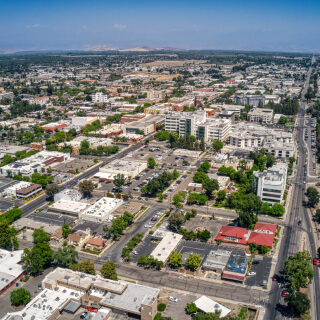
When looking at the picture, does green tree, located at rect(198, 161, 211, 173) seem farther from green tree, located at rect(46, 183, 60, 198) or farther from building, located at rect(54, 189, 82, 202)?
green tree, located at rect(46, 183, 60, 198)

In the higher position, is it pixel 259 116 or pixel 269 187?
pixel 259 116

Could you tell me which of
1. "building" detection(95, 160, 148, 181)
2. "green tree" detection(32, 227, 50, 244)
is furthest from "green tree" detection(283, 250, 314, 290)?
"building" detection(95, 160, 148, 181)

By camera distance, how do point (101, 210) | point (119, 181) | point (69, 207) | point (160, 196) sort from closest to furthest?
1. point (101, 210)
2. point (69, 207)
3. point (160, 196)
4. point (119, 181)

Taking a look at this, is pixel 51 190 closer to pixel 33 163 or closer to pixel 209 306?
pixel 33 163

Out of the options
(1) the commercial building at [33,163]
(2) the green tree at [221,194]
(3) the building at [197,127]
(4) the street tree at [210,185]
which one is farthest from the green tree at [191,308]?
(3) the building at [197,127]

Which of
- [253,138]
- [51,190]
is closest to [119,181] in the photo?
[51,190]
